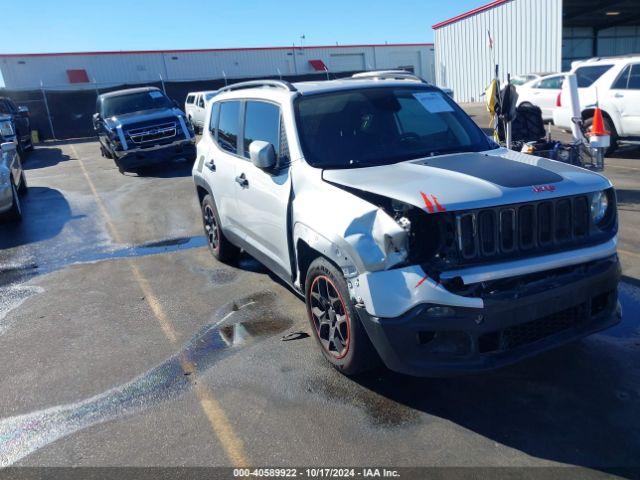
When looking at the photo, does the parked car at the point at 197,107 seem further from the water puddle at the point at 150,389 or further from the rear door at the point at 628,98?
the water puddle at the point at 150,389

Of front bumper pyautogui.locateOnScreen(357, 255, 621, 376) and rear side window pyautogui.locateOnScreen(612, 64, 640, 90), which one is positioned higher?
rear side window pyautogui.locateOnScreen(612, 64, 640, 90)

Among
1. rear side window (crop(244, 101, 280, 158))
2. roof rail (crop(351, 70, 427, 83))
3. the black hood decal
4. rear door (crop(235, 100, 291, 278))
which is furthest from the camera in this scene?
roof rail (crop(351, 70, 427, 83))

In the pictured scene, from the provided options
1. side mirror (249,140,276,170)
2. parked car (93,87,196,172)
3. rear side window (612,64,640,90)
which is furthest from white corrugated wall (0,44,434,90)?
side mirror (249,140,276,170)

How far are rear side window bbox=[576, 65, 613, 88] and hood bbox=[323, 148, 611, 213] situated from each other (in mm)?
9175

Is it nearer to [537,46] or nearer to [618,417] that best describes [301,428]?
[618,417]

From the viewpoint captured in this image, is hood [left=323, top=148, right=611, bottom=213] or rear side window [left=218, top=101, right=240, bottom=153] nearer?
hood [left=323, top=148, right=611, bottom=213]

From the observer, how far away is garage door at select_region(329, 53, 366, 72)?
135ft

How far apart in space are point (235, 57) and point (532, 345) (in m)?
37.9

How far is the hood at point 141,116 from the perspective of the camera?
13.9 metres

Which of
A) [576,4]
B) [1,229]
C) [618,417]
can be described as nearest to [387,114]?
[618,417]

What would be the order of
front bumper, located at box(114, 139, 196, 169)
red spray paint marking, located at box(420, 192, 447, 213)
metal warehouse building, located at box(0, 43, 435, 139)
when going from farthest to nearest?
metal warehouse building, located at box(0, 43, 435, 139), front bumper, located at box(114, 139, 196, 169), red spray paint marking, located at box(420, 192, 447, 213)

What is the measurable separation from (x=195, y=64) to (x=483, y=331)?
3728 cm

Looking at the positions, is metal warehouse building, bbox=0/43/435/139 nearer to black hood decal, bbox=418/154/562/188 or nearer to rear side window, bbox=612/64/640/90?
rear side window, bbox=612/64/640/90

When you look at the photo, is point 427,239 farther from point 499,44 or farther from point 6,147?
point 499,44
